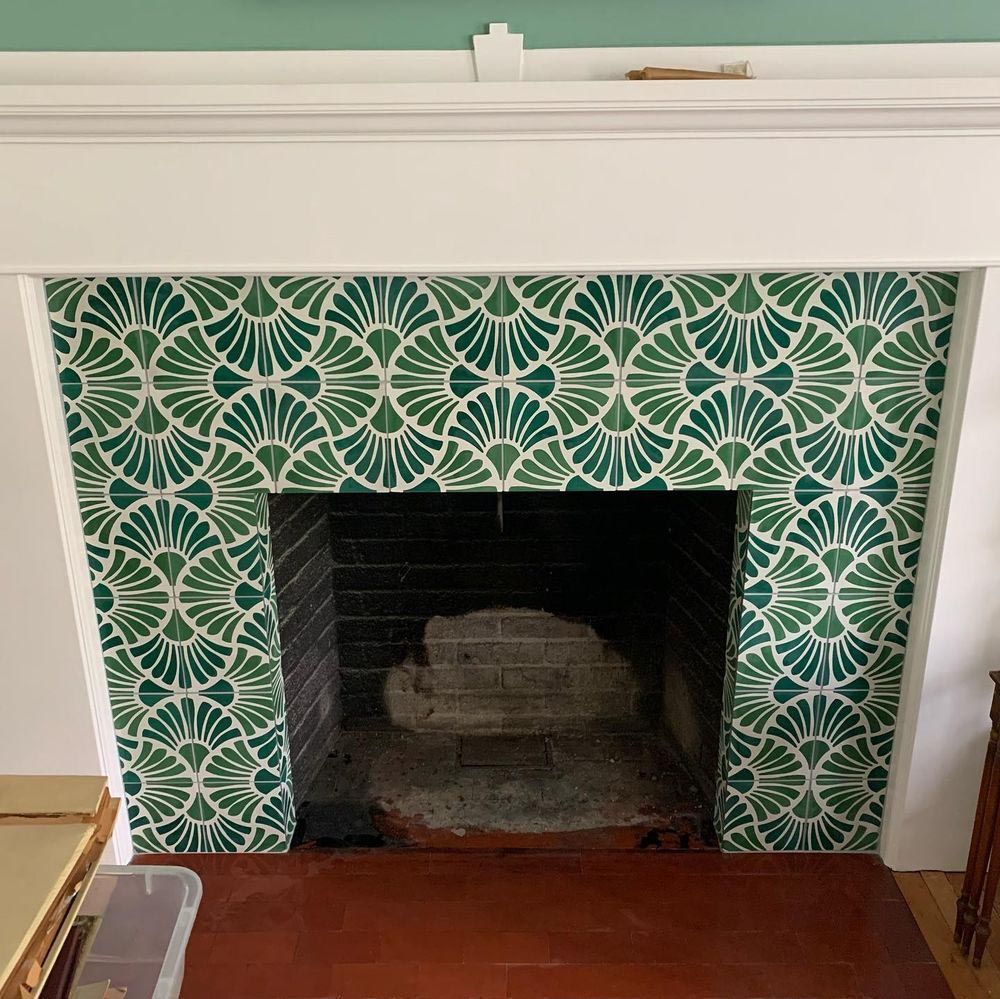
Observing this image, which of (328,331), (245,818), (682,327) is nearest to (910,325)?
(682,327)

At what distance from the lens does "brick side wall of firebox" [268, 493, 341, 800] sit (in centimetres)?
200

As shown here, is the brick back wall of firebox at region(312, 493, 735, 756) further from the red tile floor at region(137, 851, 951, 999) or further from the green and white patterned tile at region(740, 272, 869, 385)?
the green and white patterned tile at region(740, 272, 869, 385)

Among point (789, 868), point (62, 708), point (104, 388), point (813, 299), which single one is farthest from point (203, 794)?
point (813, 299)

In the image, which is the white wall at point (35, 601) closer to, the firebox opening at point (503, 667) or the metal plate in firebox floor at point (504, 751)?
the firebox opening at point (503, 667)

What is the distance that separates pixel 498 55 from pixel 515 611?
1363 mm

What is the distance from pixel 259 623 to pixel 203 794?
0.43 meters

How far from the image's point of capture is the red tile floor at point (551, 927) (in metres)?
1.64

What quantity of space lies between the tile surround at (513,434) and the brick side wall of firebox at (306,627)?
15 centimetres

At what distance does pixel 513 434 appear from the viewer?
1.70 metres

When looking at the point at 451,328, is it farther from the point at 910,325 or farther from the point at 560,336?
the point at 910,325

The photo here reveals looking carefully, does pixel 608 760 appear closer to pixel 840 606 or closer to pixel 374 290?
pixel 840 606

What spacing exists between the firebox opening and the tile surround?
0.23 m

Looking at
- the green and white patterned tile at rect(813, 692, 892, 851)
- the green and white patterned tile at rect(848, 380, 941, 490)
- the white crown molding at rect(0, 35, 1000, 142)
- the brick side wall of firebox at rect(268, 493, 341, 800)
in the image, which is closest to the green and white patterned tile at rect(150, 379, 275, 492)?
the brick side wall of firebox at rect(268, 493, 341, 800)

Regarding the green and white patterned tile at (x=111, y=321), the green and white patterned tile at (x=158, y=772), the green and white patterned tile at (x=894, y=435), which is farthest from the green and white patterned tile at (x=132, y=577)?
the green and white patterned tile at (x=894, y=435)
